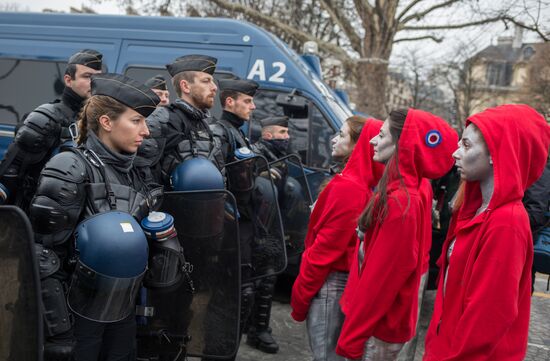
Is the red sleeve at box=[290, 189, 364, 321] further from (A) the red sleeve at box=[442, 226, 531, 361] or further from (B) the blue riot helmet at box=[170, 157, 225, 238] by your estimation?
(A) the red sleeve at box=[442, 226, 531, 361]

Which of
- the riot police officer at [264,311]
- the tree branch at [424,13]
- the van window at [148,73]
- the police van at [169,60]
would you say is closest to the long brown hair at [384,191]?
the riot police officer at [264,311]

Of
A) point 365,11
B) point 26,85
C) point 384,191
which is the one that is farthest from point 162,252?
point 365,11

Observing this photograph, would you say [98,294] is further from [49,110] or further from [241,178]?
[49,110]

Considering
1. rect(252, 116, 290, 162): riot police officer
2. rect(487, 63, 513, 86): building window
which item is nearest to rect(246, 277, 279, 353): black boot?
rect(252, 116, 290, 162): riot police officer

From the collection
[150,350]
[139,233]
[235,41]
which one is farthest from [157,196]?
[235,41]

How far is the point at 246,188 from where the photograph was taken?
3539 millimetres

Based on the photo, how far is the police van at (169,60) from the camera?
5.61 metres

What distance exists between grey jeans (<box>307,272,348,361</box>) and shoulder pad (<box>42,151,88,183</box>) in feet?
4.19

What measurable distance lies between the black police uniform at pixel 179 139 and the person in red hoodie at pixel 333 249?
2.91 feet

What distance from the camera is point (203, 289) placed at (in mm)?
2768

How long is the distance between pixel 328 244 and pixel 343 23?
1501 cm

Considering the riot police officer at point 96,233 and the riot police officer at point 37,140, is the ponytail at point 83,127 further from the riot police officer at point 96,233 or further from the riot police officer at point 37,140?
the riot police officer at point 37,140

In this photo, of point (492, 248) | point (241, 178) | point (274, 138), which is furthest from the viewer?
point (274, 138)

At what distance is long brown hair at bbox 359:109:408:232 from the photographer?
7.85ft
